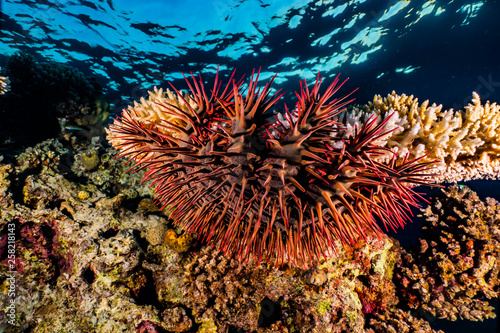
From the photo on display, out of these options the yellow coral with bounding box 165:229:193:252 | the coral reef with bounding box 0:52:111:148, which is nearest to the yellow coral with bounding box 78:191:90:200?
the yellow coral with bounding box 165:229:193:252

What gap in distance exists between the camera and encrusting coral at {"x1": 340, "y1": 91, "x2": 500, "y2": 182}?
3.19 meters

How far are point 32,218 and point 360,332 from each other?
18.4ft

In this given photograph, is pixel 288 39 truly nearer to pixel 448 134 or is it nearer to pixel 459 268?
pixel 448 134

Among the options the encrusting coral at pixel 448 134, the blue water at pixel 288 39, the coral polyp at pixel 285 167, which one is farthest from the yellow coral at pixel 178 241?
the blue water at pixel 288 39

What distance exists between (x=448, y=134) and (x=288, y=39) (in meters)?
13.4

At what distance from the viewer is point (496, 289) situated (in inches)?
155

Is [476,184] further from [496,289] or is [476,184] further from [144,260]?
[144,260]

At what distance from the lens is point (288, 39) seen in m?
14.1

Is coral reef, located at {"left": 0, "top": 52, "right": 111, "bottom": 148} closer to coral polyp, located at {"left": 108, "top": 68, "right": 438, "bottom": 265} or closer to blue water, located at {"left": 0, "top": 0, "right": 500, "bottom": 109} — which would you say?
blue water, located at {"left": 0, "top": 0, "right": 500, "bottom": 109}

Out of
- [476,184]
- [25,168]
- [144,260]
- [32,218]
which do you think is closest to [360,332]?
[144,260]

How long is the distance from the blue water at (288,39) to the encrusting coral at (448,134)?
10.4 meters

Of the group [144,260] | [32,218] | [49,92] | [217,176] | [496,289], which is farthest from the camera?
[49,92]

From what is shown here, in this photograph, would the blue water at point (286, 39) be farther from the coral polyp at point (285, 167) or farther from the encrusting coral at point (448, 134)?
the coral polyp at point (285, 167)

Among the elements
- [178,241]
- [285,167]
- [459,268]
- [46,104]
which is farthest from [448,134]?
[46,104]
